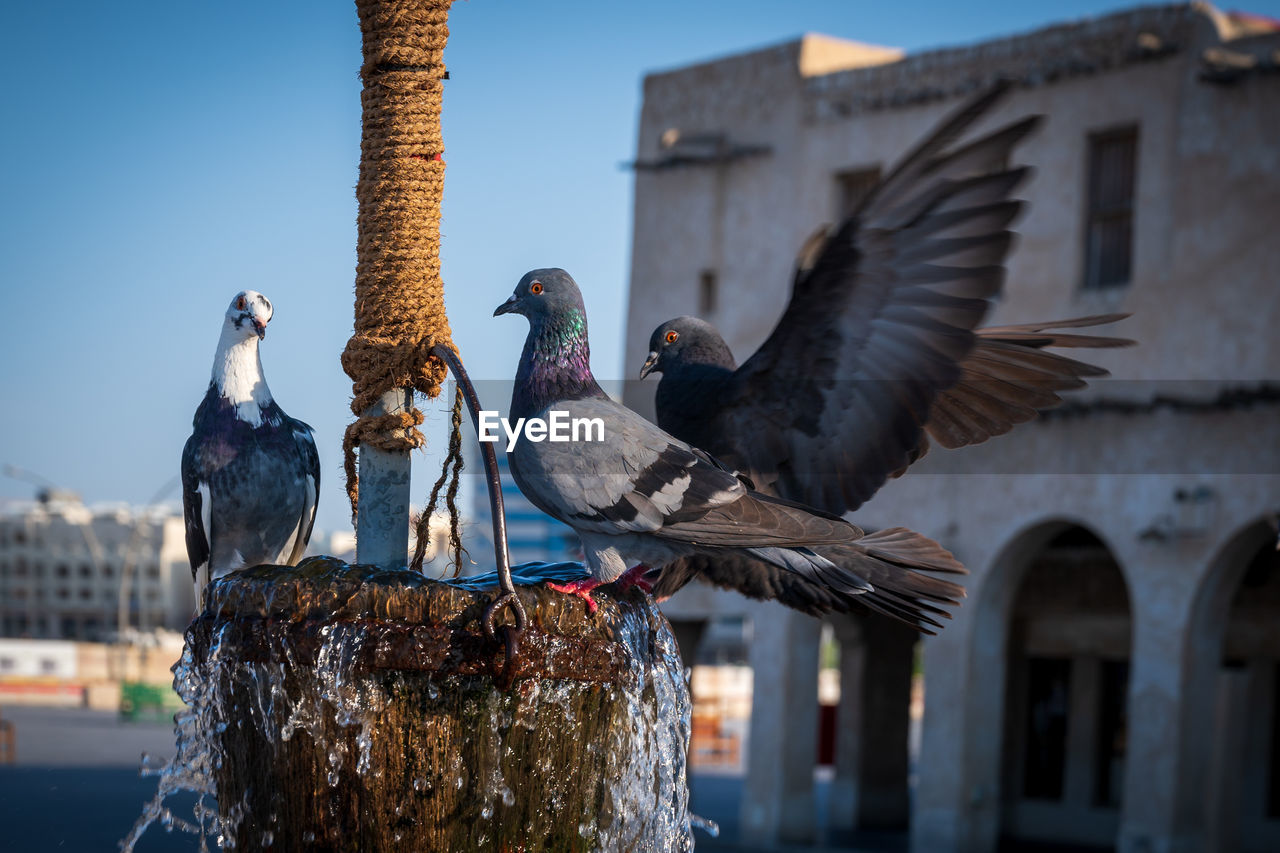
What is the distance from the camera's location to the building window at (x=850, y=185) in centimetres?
1747

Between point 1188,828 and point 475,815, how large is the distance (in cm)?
1235

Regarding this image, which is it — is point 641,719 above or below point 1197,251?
below

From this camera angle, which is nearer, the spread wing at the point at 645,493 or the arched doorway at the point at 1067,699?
the spread wing at the point at 645,493

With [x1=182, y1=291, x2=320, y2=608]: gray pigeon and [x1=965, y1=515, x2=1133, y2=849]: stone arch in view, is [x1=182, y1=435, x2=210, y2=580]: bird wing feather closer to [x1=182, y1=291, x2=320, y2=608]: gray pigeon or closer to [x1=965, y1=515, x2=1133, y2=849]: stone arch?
[x1=182, y1=291, x2=320, y2=608]: gray pigeon

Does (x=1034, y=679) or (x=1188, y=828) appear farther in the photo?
(x=1034, y=679)

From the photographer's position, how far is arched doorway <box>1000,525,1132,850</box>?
1750cm

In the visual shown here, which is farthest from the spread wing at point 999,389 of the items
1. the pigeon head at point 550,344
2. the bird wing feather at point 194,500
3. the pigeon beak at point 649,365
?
the bird wing feather at point 194,500

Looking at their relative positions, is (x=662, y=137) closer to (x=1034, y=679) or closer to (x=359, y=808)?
(x=1034, y=679)

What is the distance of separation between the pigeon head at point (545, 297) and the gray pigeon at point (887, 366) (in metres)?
0.69

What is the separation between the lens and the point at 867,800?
19.4 meters

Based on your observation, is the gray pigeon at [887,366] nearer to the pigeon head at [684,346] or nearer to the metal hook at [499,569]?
the pigeon head at [684,346]

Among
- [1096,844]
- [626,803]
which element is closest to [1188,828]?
[1096,844]

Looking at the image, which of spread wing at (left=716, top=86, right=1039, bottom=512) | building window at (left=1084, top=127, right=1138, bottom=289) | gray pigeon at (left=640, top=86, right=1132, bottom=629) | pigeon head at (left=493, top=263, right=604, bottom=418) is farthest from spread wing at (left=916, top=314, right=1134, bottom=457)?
building window at (left=1084, top=127, right=1138, bottom=289)

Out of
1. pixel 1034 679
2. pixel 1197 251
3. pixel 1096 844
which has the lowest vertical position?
pixel 1096 844
